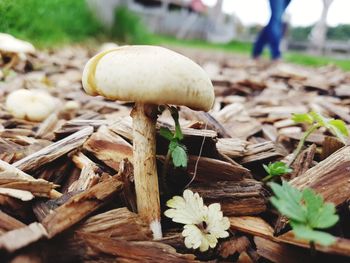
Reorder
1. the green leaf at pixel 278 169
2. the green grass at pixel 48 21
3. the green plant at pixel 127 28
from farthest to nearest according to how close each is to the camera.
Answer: the green plant at pixel 127 28
the green grass at pixel 48 21
the green leaf at pixel 278 169

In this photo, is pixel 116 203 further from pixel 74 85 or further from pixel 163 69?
pixel 74 85

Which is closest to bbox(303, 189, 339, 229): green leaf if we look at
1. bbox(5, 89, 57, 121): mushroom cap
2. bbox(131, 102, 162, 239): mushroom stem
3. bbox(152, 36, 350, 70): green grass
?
bbox(131, 102, 162, 239): mushroom stem

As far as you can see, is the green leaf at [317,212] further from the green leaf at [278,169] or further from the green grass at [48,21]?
the green grass at [48,21]

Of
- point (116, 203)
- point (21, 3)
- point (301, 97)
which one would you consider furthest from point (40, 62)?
point (116, 203)

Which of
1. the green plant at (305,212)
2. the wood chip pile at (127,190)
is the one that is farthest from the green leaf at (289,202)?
the wood chip pile at (127,190)

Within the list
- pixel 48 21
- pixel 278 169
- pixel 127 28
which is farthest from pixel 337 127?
pixel 127 28

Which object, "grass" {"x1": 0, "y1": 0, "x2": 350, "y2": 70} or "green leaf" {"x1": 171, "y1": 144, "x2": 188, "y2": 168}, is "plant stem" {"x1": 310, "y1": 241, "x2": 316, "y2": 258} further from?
"grass" {"x1": 0, "y1": 0, "x2": 350, "y2": 70}

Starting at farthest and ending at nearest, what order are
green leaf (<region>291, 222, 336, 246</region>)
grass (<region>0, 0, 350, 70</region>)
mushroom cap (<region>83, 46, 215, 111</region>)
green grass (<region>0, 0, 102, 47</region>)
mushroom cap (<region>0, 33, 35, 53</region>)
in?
grass (<region>0, 0, 350, 70</region>)
green grass (<region>0, 0, 102, 47</region>)
mushroom cap (<region>0, 33, 35, 53</region>)
mushroom cap (<region>83, 46, 215, 111</region>)
green leaf (<region>291, 222, 336, 246</region>)
